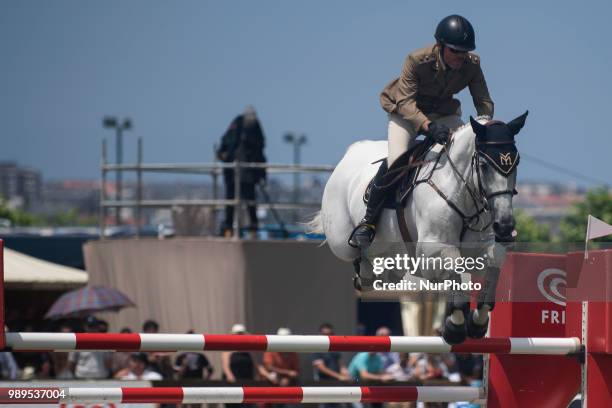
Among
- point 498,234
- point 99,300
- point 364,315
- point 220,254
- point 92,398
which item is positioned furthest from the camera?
point 364,315

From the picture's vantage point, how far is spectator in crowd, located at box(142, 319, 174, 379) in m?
12.3

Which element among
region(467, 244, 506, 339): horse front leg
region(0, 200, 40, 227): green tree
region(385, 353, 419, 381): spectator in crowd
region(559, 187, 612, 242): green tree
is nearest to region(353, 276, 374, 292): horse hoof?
region(467, 244, 506, 339): horse front leg

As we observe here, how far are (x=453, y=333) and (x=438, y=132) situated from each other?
1.42 meters

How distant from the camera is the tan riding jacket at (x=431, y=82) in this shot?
7.15 meters

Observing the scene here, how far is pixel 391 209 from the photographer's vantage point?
7.28 metres

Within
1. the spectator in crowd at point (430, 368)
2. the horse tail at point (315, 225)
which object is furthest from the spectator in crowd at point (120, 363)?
the horse tail at point (315, 225)

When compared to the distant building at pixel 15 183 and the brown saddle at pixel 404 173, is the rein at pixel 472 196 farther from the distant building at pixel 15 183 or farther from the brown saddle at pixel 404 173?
the distant building at pixel 15 183

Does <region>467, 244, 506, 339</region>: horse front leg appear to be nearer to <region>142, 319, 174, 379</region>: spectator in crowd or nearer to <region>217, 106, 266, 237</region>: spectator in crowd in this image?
<region>142, 319, 174, 379</region>: spectator in crowd

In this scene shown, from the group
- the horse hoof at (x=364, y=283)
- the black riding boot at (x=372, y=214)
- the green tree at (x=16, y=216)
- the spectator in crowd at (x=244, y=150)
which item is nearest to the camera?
the black riding boot at (x=372, y=214)

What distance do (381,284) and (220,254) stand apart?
850 centimetres

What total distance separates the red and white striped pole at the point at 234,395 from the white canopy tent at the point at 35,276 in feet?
37.0

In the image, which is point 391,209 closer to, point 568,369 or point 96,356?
point 568,369

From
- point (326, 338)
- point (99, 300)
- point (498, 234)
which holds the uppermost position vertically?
point (498, 234)

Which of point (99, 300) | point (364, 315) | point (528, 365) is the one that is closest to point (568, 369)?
point (528, 365)
